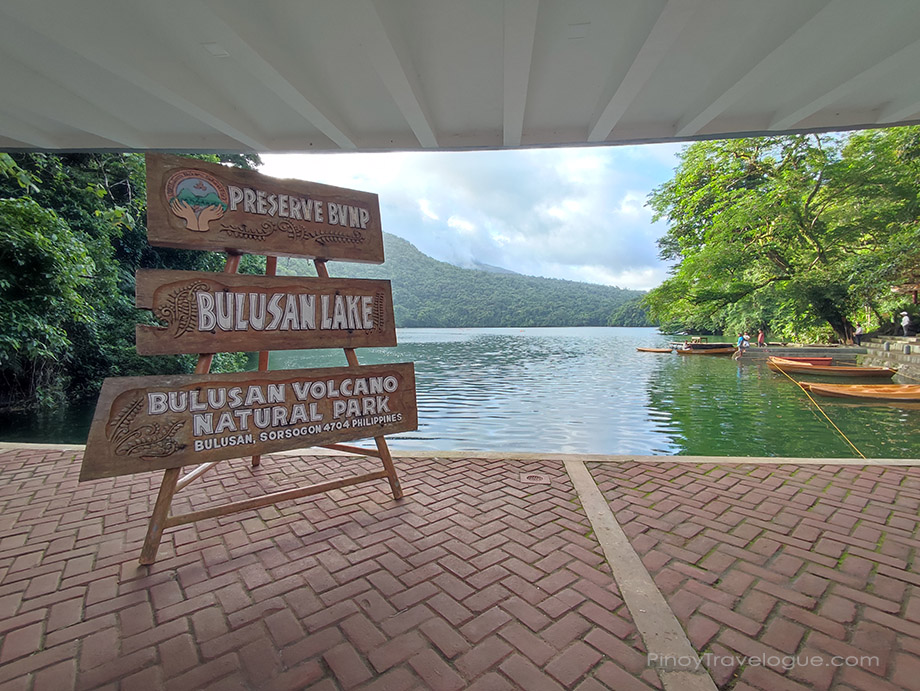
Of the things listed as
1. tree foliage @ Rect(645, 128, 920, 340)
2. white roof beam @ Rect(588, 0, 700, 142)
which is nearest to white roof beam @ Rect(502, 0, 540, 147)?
white roof beam @ Rect(588, 0, 700, 142)

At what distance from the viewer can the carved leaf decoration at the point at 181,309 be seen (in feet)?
7.14

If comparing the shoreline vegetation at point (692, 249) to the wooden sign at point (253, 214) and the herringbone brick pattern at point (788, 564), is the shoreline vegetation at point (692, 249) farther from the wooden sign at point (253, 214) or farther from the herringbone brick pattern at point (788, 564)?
the herringbone brick pattern at point (788, 564)

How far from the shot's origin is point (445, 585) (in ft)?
6.44

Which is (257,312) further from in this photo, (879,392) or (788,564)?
(879,392)

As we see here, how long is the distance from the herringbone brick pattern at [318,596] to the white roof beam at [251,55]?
2.75 metres

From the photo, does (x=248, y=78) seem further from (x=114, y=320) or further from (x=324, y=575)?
(x=114, y=320)

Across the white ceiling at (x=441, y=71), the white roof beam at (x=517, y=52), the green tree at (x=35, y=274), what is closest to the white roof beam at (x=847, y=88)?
the white ceiling at (x=441, y=71)

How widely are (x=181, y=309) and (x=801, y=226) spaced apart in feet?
71.9

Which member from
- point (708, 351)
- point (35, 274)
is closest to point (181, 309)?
point (35, 274)

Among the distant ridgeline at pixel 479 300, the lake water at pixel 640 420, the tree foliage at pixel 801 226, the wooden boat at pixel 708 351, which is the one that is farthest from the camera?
the distant ridgeline at pixel 479 300

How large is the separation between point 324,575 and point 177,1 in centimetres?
286

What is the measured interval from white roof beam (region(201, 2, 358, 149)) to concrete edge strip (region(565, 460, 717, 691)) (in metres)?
3.31

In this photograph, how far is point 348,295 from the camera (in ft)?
8.89

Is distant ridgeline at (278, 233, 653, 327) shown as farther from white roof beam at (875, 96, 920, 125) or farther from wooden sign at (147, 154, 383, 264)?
white roof beam at (875, 96, 920, 125)
